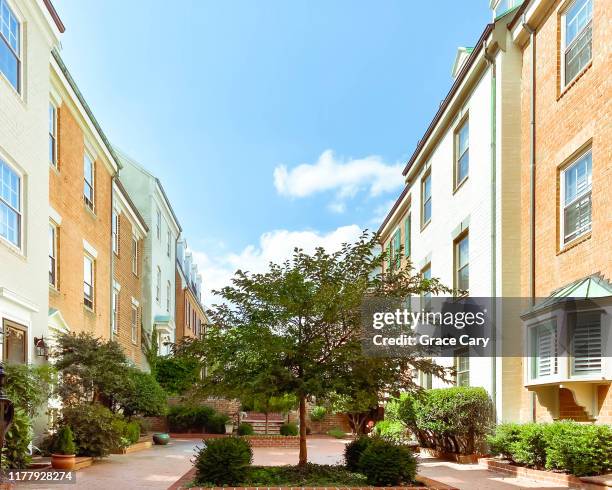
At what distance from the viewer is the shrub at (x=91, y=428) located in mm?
15641

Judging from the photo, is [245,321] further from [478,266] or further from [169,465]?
[478,266]

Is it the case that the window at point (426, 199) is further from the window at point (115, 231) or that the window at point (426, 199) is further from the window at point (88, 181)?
the window at point (115, 231)

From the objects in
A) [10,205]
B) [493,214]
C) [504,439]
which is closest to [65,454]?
[10,205]

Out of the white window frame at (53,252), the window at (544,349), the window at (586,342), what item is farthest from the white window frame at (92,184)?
the window at (586,342)

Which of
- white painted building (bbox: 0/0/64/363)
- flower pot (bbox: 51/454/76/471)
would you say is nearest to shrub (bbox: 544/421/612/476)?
flower pot (bbox: 51/454/76/471)

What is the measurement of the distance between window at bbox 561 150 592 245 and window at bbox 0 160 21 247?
10748 mm

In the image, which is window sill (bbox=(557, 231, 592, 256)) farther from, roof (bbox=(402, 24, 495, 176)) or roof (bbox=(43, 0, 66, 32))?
roof (bbox=(43, 0, 66, 32))

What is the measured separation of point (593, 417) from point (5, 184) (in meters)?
11.7

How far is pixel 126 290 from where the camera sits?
28.4 metres

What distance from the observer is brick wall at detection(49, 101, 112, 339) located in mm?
19188

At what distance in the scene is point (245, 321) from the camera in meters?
11.3

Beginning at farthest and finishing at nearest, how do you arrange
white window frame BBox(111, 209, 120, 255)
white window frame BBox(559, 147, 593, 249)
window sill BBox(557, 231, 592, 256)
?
white window frame BBox(111, 209, 120, 255), white window frame BBox(559, 147, 593, 249), window sill BBox(557, 231, 592, 256)

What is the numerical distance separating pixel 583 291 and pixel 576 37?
16.5 ft

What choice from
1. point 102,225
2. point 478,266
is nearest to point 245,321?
point 478,266
